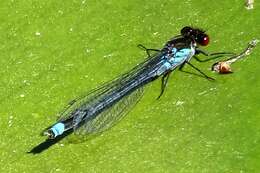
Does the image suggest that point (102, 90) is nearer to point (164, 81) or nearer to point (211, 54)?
point (164, 81)

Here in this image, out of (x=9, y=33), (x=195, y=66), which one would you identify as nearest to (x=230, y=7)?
(x=195, y=66)

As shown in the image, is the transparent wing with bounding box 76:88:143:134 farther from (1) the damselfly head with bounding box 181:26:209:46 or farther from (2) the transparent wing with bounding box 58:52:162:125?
(1) the damselfly head with bounding box 181:26:209:46

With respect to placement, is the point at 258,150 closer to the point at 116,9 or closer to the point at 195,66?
the point at 195,66

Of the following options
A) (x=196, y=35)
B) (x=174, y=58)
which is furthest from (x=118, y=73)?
(x=196, y=35)

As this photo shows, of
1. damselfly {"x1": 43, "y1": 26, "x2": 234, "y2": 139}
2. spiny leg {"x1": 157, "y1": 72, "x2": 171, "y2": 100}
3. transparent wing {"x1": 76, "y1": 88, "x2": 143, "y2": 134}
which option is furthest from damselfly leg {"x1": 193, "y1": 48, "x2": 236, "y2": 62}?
transparent wing {"x1": 76, "y1": 88, "x2": 143, "y2": 134}

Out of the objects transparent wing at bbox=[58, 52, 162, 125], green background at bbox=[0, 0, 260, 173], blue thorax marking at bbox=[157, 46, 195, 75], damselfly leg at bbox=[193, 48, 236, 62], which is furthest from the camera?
blue thorax marking at bbox=[157, 46, 195, 75]

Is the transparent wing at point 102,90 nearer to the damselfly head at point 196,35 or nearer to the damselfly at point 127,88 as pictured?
the damselfly at point 127,88
